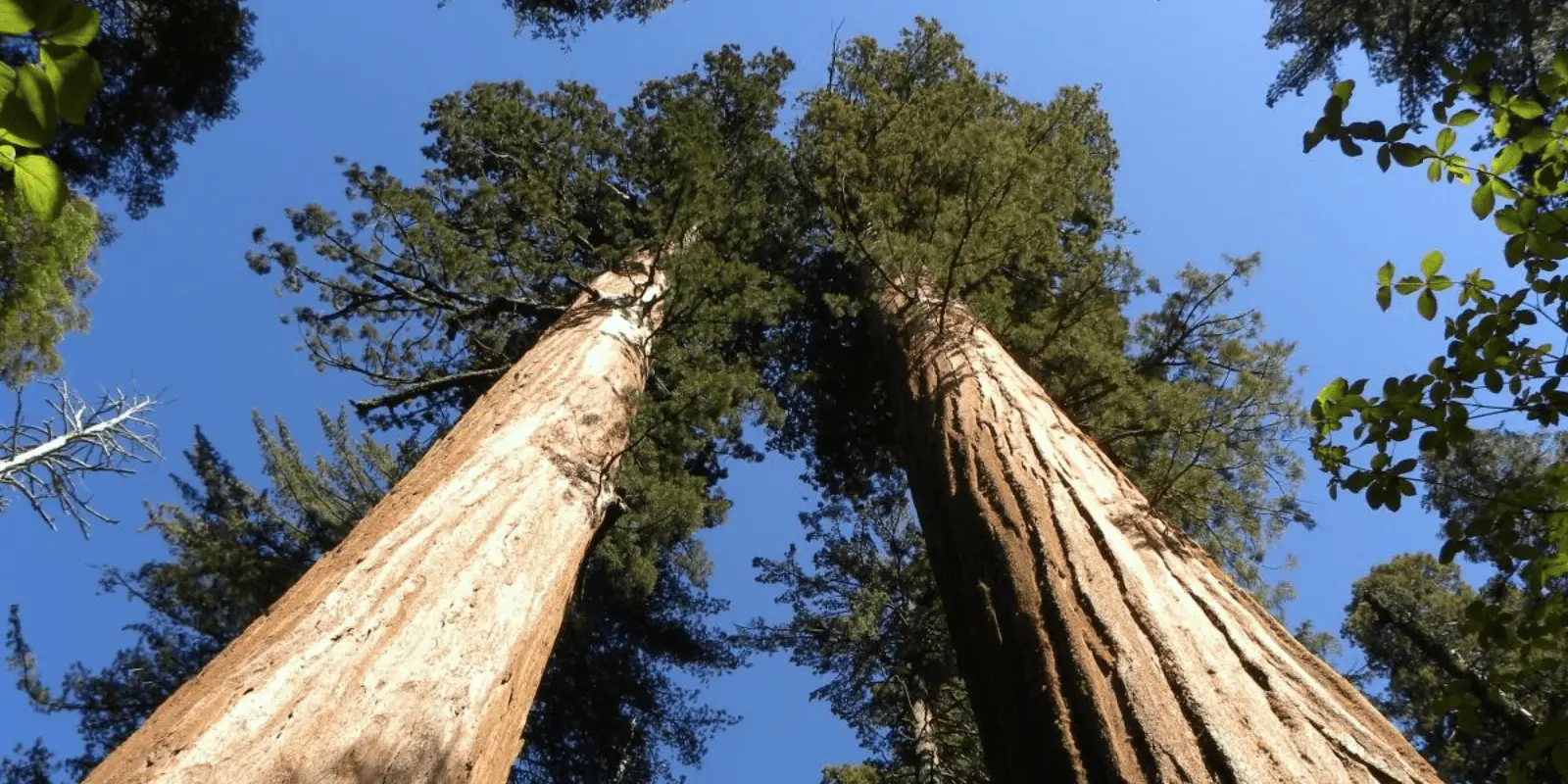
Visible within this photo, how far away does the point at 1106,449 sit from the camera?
5.69 meters

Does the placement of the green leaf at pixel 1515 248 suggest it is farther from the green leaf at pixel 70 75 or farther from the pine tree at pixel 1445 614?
the pine tree at pixel 1445 614

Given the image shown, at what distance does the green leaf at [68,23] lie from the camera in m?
0.85

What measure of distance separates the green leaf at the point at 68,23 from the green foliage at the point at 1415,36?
31.9 feet

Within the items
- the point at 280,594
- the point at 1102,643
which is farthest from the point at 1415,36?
the point at 280,594

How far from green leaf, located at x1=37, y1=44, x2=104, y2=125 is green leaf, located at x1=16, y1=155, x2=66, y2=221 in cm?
7

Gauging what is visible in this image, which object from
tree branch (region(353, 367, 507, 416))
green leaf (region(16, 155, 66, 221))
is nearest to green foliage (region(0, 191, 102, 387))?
tree branch (region(353, 367, 507, 416))

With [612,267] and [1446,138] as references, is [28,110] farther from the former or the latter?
[612,267]

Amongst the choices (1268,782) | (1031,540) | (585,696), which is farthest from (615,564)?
(1268,782)

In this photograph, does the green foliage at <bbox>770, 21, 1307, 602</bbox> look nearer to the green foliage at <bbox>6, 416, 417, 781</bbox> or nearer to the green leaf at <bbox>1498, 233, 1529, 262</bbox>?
the green leaf at <bbox>1498, 233, 1529, 262</bbox>

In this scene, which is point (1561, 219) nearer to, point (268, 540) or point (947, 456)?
point (947, 456)

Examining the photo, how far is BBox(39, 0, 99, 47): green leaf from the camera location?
0.85 metres

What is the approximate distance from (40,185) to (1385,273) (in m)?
2.37

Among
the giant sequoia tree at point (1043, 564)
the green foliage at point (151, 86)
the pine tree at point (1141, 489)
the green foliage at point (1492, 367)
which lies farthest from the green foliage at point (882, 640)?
the green foliage at point (151, 86)

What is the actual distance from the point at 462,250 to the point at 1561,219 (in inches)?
219
